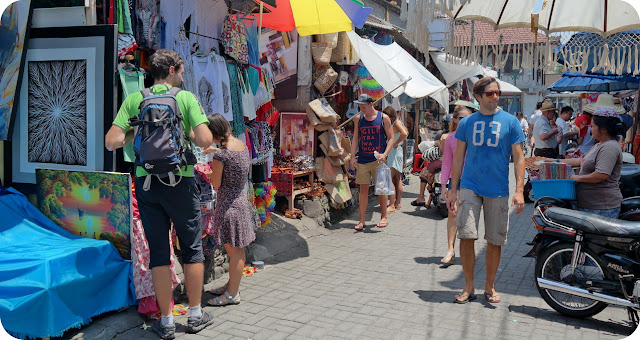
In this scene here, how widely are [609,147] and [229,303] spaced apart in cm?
388

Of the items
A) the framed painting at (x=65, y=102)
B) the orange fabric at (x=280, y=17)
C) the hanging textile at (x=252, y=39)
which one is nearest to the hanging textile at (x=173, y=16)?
the framed painting at (x=65, y=102)

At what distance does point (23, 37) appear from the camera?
479cm

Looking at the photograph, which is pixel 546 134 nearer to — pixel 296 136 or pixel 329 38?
pixel 329 38

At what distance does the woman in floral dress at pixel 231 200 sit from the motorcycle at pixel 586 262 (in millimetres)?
2783

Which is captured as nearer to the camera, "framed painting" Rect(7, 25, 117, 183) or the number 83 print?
"framed painting" Rect(7, 25, 117, 183)

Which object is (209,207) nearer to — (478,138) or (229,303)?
(229,303)

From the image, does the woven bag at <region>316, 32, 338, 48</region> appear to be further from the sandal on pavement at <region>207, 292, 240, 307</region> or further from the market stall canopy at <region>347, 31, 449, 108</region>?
the sandal on pavement at <region>207, 292, 240, 307</region>

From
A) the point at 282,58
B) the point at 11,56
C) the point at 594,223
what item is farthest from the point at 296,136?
the point at 594,223

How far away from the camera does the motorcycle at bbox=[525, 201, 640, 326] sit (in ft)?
14.8

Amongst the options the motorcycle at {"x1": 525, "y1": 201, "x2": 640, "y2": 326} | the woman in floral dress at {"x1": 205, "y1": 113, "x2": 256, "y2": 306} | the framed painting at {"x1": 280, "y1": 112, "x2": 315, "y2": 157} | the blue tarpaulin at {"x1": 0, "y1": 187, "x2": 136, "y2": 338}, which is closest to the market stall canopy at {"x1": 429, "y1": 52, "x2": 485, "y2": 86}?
the framed painting at {"x1": 280, "y1": 112, "x2": 315, "y2": 157}

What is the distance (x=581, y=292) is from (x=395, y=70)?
6.05 meters

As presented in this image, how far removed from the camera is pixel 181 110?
4.13 m

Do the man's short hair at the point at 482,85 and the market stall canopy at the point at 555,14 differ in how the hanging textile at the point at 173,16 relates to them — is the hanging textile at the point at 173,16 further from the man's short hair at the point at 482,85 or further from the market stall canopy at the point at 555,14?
the man's short hair at the point at 482,85

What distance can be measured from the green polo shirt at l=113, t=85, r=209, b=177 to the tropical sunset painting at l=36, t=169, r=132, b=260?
25.6 inches
